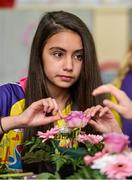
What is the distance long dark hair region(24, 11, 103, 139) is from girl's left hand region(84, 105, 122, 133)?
0.93 feet

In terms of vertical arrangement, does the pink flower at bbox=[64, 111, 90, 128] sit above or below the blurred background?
below

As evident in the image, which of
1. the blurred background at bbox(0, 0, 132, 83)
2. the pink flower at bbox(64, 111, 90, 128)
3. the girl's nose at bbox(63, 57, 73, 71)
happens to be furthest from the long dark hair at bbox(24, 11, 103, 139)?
the blurred background at bbox(0, 0, 132, 83)

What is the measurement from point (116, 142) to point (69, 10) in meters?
4.05

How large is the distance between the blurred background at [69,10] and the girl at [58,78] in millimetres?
3012

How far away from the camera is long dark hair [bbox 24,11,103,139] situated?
1.85 metres

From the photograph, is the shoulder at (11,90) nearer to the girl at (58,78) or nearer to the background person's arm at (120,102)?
the girl at (58,78)

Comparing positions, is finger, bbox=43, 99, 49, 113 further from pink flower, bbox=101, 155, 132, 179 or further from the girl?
pink flower, bbox=101, 155, 132, 179

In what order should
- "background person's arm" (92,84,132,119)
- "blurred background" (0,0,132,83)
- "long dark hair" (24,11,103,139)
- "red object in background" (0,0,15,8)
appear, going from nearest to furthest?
"background person's arm" (92,84,132,119) < "long dark hair" (24,11,103,139) < "blurred background" (0,0,132,83) < "red object in background" (0,0,15,8)

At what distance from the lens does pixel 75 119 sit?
1.44 meters

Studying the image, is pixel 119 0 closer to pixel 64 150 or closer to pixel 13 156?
pixel 13 156

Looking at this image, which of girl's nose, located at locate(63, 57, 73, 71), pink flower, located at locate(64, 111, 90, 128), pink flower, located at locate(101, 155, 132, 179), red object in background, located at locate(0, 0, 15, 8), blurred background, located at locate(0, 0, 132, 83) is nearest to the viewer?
pink flower, located at locate(101, 155, 132, 179)

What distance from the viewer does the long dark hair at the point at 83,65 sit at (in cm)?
185

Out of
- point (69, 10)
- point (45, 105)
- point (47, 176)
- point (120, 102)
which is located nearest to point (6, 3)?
point (69, 10)

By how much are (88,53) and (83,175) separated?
0.76 metres
